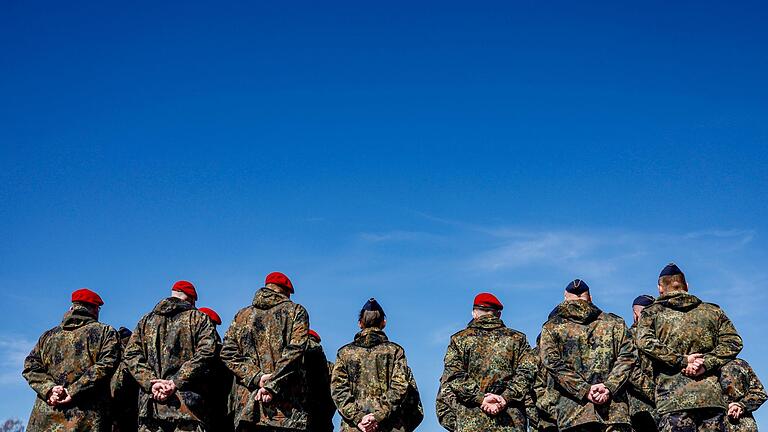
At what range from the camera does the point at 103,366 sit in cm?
1255

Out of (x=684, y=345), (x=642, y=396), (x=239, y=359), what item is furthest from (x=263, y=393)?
(x=684, y=345)

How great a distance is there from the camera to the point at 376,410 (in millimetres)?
11820

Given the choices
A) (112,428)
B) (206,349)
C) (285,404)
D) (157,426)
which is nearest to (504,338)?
(285,404)

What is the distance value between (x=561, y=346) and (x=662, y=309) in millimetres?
1554

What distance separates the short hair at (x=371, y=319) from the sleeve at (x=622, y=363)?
344cm

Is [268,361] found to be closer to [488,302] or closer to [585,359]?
[488,302]

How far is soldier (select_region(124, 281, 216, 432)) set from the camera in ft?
39.2

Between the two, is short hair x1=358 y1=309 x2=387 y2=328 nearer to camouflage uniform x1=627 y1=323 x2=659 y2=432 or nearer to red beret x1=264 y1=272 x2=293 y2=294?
red beret x1=264 y1=272 x2=293 y2=294

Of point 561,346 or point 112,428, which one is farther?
point 112,428

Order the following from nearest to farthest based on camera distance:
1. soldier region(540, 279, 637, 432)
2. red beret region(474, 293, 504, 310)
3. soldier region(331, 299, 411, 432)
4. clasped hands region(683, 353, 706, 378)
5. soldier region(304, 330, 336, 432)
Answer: clasped hands region(683, 353, 706, 378)
soldier region(540, 279, 637, 432)
soldier region(331, 299, 411, 432)
red beret region(474, 293, 504, 310)
soldier region(304, 330, 336, 432)

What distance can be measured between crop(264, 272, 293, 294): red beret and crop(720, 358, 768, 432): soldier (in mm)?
6594

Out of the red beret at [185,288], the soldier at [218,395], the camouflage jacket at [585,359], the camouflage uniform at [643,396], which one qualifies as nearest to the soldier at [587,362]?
the camouflage jacket at [585,359]

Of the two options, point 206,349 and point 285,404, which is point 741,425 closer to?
point 285,404

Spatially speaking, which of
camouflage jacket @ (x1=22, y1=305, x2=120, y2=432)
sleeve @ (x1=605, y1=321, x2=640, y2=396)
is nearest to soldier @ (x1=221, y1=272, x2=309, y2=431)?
camouflage jacket @ (x1=22, y1=305, x2=120, y2=432)
